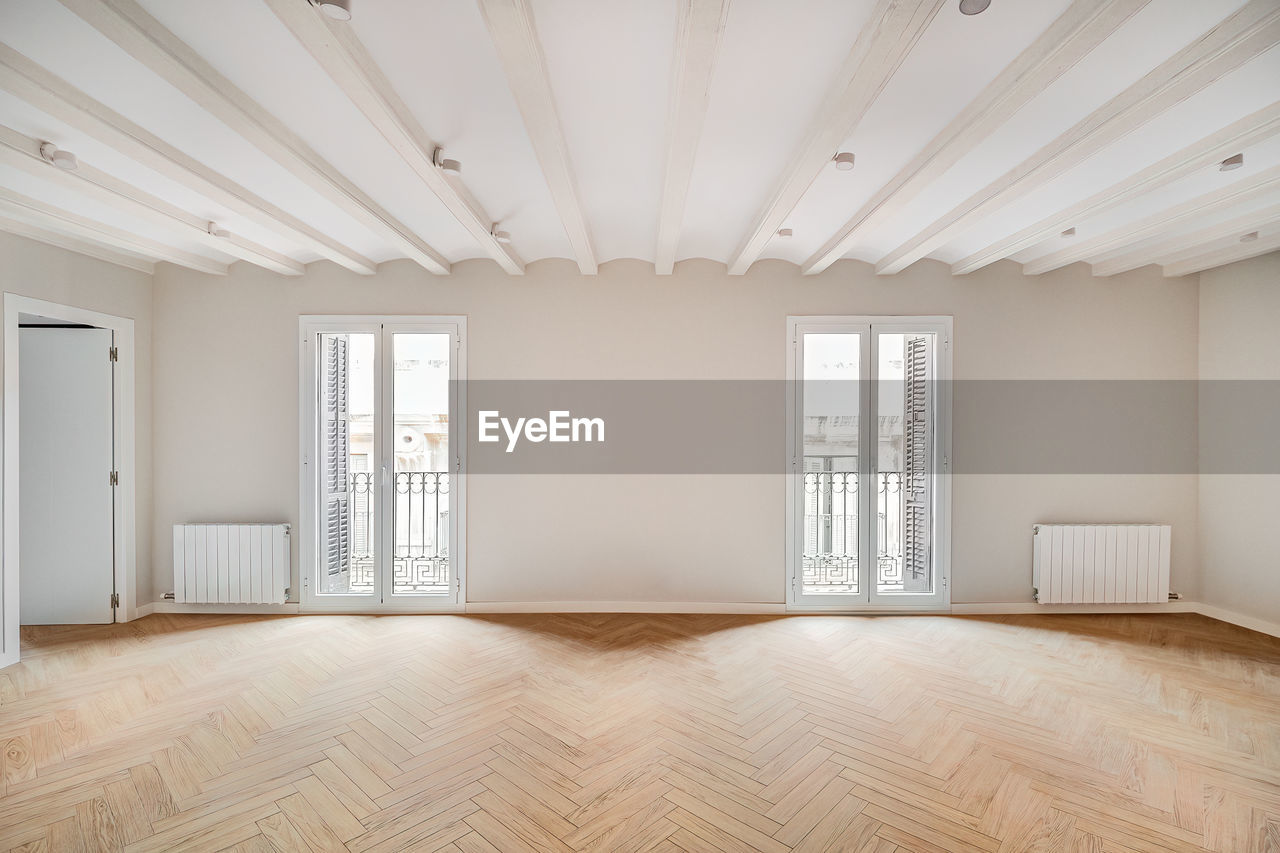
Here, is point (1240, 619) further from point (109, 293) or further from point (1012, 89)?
point (109, 293)

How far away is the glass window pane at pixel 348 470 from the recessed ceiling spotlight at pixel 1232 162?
5507 mm

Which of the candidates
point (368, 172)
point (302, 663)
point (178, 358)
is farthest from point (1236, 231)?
point (178, 358)

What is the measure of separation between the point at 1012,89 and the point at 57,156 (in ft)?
13.4

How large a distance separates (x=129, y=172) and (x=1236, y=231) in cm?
647

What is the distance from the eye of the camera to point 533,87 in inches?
82.5

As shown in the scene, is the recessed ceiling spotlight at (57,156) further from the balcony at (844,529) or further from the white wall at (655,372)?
the balcony at (844,529)

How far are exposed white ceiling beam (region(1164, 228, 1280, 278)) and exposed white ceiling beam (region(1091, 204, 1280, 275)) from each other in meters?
0.05

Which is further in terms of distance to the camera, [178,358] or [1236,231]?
[178,358]

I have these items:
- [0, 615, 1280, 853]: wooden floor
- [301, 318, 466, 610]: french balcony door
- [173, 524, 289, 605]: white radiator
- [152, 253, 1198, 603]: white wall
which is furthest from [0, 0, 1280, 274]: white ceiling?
[0, 615, 1280, 853]: wooden floor

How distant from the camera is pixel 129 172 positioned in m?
2.90

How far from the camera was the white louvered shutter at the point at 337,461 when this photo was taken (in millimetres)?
4719

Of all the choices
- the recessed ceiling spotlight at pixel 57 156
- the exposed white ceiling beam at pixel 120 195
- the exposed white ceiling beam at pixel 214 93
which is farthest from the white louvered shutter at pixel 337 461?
the recessed ceiling spotlight at pixel 57 156

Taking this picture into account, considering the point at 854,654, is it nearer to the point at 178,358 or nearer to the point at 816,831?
the point at 816,831

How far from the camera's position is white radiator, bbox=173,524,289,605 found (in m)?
4.56
